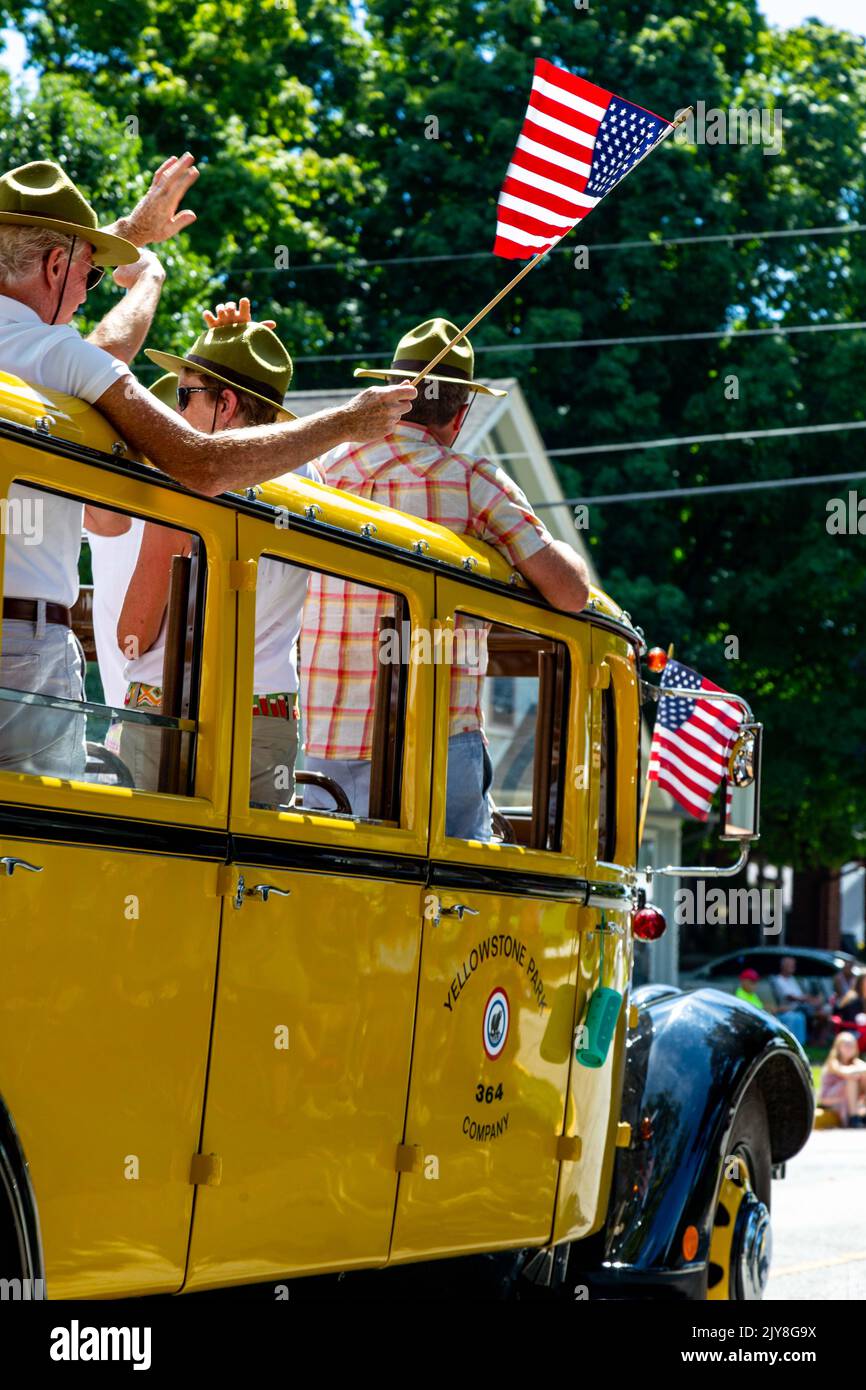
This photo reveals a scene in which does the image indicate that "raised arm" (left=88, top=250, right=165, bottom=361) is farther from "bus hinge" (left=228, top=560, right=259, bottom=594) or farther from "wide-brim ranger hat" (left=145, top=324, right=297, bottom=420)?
"bus hinge" (left=228, top=560, right=259, bottom=594)

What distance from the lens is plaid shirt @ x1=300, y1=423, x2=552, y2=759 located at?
4.57 metres

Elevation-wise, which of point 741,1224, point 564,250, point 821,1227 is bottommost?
point 821,1227

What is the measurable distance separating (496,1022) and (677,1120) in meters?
1.32

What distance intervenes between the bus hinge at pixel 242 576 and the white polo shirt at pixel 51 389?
0.37 m

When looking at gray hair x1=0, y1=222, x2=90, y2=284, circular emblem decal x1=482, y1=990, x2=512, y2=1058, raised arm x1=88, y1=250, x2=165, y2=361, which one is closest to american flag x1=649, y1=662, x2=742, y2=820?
circular emblem decal x1=482, y1=990, x2=512, y2=1058

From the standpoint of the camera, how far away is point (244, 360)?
4398 millimetres

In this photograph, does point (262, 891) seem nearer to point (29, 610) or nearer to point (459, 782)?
point (29, 610)

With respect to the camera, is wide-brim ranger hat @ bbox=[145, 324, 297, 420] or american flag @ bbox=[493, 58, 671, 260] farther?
american flag @ bbox=[493, 58, 671, 260]

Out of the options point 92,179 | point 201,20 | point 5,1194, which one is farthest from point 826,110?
point 5,1194

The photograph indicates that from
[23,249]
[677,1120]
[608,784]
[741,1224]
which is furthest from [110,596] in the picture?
[741,1224]

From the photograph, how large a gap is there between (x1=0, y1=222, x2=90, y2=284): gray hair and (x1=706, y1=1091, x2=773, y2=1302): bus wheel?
3585 mm

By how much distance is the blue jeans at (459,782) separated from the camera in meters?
4.56
